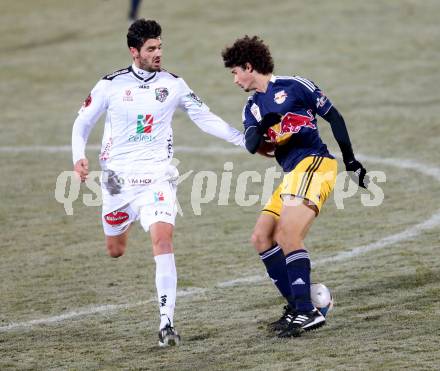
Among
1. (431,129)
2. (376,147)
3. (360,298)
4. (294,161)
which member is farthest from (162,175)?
(431,129)

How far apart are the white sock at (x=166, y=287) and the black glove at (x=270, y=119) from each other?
125 cm

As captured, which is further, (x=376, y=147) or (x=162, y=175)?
(x=376, y=147)

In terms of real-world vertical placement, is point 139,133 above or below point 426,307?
above

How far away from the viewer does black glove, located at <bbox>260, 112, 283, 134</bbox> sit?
26.5ft

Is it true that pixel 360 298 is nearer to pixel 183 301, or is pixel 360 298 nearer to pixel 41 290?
pixel 183 301

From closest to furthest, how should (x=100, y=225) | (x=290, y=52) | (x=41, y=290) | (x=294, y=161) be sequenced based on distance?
(x=294, y=161) < (x=41, y=290) < (x=100, y=225) < (x=290, y=52)

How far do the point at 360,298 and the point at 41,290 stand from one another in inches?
118

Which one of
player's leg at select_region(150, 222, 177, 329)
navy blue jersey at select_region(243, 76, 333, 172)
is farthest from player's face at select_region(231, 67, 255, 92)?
player's leg at select_region(150, 222, 177, 329)

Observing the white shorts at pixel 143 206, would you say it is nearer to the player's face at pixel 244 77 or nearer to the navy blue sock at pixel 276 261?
the navy blue sock at pixel 276 261

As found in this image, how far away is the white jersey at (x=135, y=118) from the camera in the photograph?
8.40 meters

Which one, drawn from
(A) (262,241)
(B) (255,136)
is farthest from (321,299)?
(B) (255,136)

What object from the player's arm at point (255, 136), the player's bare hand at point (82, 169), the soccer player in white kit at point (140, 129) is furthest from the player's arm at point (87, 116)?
the player's arm at point (255, 136)

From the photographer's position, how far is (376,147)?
52.2 feet

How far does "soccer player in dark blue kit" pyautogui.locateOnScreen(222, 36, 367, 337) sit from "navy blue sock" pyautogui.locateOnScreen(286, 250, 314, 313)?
40 mm
